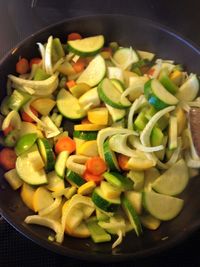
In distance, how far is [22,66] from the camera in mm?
1499

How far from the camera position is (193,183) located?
139cm

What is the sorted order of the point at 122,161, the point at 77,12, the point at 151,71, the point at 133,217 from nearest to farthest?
the point at 133,217 < the point at 122,161 < the point at 151,71 < the point at 77,12

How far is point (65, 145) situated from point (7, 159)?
21cm

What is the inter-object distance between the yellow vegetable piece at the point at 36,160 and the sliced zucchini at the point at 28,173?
1 centimetres

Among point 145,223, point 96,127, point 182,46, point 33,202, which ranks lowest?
point 145,223

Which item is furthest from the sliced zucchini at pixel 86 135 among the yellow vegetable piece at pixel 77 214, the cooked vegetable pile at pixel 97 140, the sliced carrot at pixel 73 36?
the sliced carrot at pixel 73 36

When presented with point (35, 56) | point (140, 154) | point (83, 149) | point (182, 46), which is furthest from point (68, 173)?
point (182, 46)

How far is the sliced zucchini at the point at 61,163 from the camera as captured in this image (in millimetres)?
1340

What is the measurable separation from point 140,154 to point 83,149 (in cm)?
20

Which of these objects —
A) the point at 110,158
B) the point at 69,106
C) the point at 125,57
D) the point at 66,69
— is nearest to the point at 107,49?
the point at 125,57

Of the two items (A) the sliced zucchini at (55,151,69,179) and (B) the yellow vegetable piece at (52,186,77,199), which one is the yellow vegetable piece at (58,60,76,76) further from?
(B) the yellow vegetable piece at (52,186,77,199)

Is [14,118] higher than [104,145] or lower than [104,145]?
higher

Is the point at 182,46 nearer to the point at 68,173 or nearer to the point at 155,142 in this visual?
the point at 155,142

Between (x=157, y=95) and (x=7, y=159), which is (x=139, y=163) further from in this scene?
(x=7, y=159)
